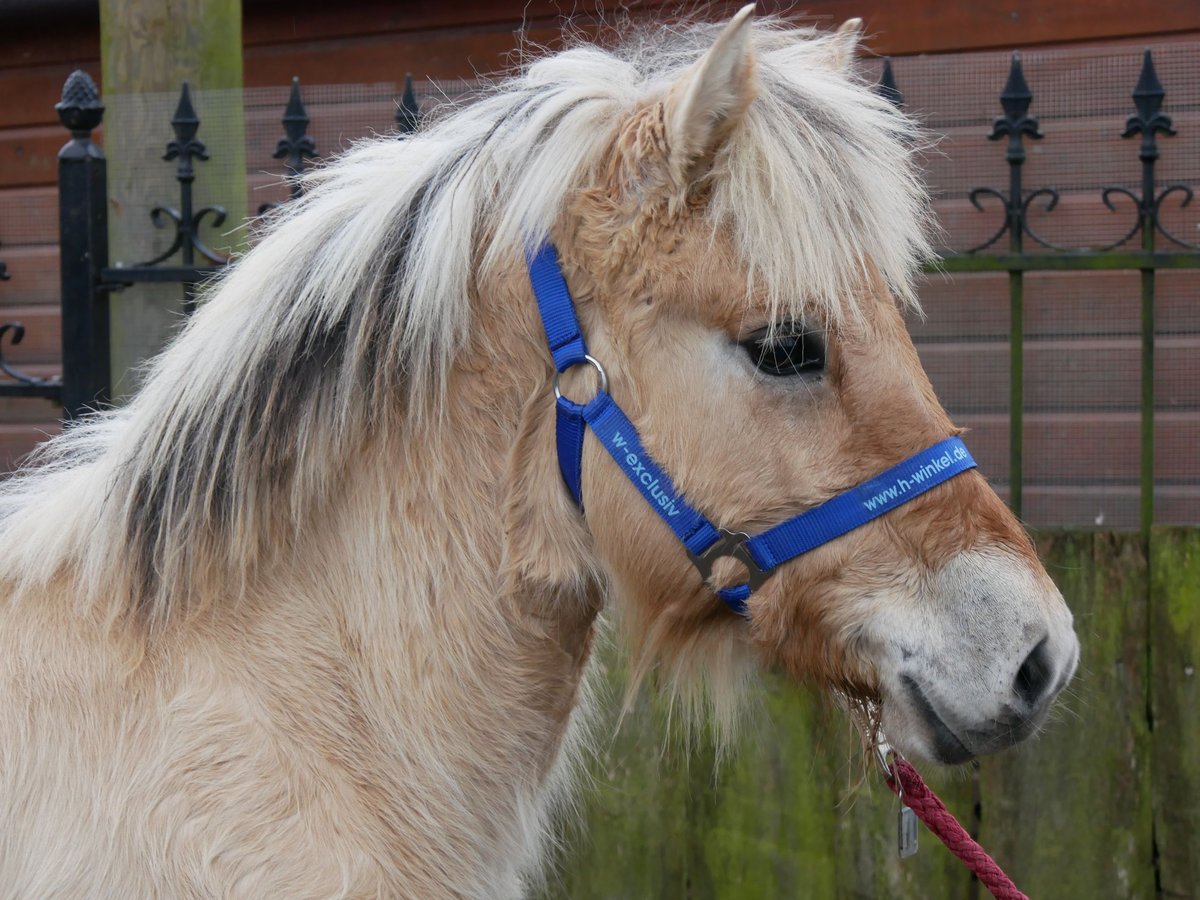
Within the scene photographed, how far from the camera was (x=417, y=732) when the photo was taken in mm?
1801

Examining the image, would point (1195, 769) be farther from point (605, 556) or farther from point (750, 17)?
point (750, 17)

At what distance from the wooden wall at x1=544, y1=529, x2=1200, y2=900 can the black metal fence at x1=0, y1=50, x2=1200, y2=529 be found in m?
0.33

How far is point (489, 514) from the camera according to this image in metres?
1.87

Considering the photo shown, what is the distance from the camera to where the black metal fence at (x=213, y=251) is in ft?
11.3

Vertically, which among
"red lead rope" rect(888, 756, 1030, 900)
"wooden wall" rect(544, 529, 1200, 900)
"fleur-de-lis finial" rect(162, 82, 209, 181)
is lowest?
"wooden wall" rect(544, 529, 1200, 900)

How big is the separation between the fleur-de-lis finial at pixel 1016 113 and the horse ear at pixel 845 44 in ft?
4.65

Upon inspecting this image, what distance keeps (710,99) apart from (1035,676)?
1027mm

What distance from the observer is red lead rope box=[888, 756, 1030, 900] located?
6.61 ft

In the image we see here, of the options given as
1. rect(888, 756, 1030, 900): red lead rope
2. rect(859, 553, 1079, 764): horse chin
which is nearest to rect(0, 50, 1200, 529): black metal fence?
rect(888, 756, 1030, 900): red lead rope

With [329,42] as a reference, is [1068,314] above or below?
below

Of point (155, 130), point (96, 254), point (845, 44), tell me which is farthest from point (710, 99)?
point (96, 254)

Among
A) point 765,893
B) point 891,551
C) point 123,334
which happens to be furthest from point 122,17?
point 765,893

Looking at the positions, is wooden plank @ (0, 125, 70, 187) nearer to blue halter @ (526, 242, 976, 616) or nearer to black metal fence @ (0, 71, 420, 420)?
black metal fence @ (0, 71, 420, 420)

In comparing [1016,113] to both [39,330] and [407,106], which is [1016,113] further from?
[39,330]
